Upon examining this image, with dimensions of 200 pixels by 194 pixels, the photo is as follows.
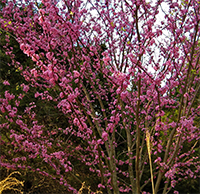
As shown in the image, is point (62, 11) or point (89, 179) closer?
point (62, 11)

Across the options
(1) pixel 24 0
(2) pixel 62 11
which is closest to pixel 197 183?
(2) pixel 62 11

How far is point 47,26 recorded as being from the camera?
2.75 m

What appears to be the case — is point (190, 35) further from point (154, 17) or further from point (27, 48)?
point (27, 48)

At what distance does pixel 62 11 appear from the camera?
4.93 meters

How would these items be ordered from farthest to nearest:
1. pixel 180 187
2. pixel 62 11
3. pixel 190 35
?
pixel 180 187
pixel 62 11
pixel 190 35

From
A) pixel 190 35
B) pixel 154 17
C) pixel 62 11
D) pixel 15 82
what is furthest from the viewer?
pixel 15 82

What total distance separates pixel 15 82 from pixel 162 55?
5.30m

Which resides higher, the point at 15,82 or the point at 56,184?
the point at 15,82

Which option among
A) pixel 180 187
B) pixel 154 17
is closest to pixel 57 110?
pixel 154 17

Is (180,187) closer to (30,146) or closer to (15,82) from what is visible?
(30,146)

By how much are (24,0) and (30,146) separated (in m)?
3.94

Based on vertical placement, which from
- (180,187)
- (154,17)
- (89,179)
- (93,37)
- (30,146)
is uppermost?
(154,17)

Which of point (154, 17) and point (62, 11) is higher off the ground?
point (154, 17)

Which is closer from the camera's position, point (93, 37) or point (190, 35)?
point (190, 35)
